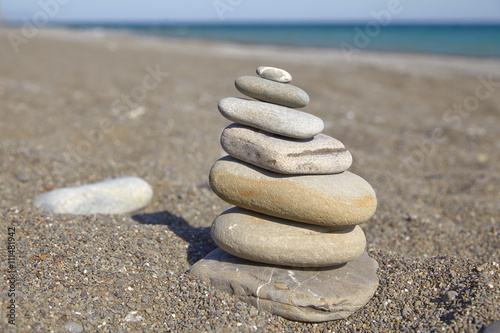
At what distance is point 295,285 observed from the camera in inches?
153

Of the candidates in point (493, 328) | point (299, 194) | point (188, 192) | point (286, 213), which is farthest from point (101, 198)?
point (493, 328)

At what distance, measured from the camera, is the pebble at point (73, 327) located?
11.0 ft

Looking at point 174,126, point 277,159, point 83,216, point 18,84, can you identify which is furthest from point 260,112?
point 18,84

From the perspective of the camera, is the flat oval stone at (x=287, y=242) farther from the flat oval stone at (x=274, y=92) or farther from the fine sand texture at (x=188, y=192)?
the flat oval stone at (x=274, y=92)

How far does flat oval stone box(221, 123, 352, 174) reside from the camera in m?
3.91

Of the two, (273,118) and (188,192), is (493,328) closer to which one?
(273,118)

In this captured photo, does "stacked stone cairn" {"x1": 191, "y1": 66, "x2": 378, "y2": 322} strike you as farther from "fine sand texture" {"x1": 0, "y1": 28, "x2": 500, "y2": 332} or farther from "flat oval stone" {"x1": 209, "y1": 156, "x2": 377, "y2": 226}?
"fine sand texture" {"x1": 0, "y1": 28, "x2": 500, "y2": 332}

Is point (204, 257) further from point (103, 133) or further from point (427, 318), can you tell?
point (103, 133)

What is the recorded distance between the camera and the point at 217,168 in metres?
4.25

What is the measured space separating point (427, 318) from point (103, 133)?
7.34m

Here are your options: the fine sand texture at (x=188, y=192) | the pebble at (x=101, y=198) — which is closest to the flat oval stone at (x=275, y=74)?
the fine sand texture at (x=188, y=192)

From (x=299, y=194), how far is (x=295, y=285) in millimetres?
784

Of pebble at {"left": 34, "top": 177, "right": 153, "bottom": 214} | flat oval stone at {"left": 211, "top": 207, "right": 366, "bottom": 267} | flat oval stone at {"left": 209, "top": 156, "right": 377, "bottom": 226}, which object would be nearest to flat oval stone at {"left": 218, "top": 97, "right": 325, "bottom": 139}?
flat oval stone at {"left": 209, "top": 156, "right": 377, "bottom": 226}

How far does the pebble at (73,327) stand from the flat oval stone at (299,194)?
1617 mm
